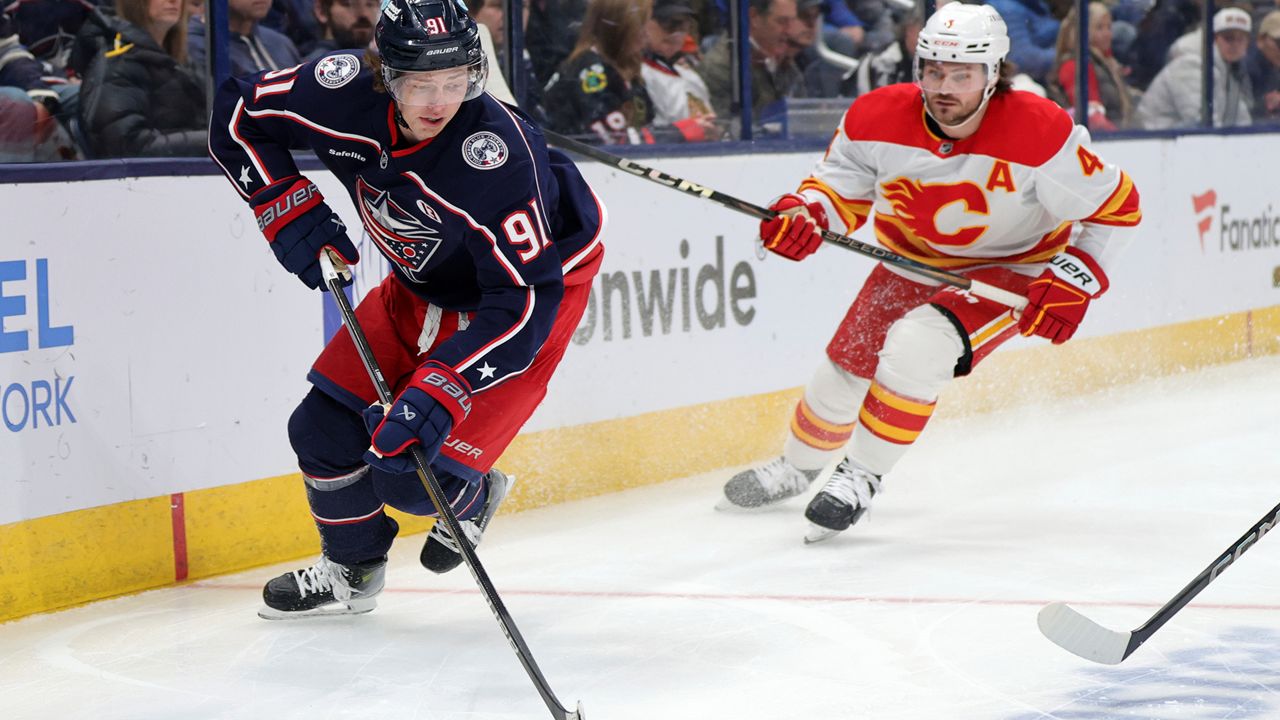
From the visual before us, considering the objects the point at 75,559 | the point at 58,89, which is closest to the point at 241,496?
the point at 75,559

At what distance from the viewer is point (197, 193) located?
10.8 ft

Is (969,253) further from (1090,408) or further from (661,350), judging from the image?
(1090,408)

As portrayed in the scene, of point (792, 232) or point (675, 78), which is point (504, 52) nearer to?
point (675, 78)

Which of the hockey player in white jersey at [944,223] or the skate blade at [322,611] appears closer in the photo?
the skate blade at [322,611]

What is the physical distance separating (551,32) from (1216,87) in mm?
3333

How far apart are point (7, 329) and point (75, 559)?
463mm

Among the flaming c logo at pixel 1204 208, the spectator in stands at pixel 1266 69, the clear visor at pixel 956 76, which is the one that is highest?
the clear visor at pixel 956 76

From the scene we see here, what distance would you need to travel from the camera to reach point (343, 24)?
3.72 metres

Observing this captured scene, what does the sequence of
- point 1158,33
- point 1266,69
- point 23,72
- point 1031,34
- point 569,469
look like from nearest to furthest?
point 23,72 → point 569,469 → point 1031,34 → point 1158,33 → point 1266,69

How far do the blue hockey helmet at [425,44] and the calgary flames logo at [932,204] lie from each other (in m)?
1.42

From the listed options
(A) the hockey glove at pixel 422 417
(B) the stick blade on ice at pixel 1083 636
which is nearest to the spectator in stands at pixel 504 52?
(A) the hockey glove at pixel 422 417

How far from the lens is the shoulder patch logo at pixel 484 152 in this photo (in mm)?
2537

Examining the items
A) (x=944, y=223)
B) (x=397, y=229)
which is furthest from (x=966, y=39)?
(x=397, y=229)

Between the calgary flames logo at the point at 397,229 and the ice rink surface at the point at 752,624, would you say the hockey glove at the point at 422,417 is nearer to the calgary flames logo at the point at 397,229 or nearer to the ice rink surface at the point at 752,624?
the calgary flames logo at the point at 397,229
